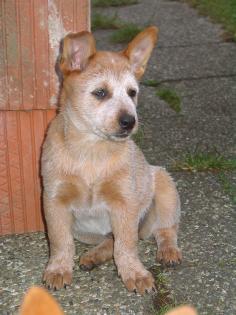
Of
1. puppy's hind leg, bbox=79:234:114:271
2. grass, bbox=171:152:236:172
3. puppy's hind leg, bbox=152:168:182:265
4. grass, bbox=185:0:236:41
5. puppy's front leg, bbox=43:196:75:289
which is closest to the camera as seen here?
puppy's front leg, bbox=43:196:75:289

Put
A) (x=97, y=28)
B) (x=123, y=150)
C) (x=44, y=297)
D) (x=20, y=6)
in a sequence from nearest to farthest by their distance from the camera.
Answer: (x=44, y=297) → (x=20, y=6) → (x=123, y=150) → (x=97, y=28)

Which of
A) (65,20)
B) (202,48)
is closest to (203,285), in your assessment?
(65,20)

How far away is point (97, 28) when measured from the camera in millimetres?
9117

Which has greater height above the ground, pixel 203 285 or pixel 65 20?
pixel 65 20

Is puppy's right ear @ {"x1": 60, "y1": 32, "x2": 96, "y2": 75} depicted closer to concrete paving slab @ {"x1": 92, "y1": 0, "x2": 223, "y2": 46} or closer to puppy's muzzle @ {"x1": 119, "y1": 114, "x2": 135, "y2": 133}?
puppy's muzzle @ {"x1": 119, "y1": 114, "x2": 135, "y2": 133}

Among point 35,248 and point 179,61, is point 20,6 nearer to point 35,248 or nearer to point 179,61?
point 35,248

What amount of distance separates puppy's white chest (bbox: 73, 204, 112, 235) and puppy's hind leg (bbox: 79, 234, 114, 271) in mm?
78

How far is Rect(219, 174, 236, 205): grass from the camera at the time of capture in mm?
4023

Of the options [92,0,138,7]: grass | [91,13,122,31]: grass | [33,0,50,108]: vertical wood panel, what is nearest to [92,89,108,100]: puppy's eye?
[33,0,50,108]: vertical wood panel

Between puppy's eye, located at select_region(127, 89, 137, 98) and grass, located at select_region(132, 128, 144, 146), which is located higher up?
puppy's eye, located at select_region(127, 89, 137, 98)

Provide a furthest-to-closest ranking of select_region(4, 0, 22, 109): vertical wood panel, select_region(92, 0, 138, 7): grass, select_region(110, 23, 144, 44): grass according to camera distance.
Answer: select_region(92, 0, 138, 7): grass → select_region(110, 23, 144, 44): grass → select_region(4, 0, 22, 109): vertical wood panel

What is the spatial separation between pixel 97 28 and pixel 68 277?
682 centimetres

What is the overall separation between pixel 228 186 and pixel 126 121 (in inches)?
66.7

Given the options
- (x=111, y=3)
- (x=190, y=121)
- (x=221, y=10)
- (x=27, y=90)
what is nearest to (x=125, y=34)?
(x=221, y=10)
